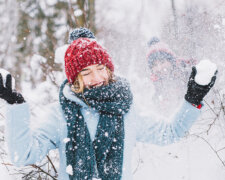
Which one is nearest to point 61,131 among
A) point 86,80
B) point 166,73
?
point 86,80

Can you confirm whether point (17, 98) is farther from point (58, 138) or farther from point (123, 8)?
point (123, 8)

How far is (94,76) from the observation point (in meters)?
1.48

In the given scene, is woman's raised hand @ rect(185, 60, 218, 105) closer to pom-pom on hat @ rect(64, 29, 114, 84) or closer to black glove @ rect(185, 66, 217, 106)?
black glove @ rect(185, 66, 217, 106)

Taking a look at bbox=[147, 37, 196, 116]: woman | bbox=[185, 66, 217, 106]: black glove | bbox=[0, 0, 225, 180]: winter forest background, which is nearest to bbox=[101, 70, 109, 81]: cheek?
bbox=[0, 0, 225, 180]: winter forest background

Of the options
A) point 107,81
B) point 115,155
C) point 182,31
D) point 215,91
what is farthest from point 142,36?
point 115,155

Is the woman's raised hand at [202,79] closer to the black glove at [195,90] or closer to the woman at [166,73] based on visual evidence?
the black glove at [195,90]

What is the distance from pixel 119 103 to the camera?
1.42 meters

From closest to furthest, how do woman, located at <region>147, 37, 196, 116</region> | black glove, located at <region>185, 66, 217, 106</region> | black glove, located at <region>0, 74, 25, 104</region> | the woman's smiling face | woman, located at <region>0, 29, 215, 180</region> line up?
black glove, located at <region>0, 74, 25, 104</region>
black glove, located at <region>185, 66, 217, 106</region>
woman, located at <region>0, 29, 215, 180</region>
the woman's smiling face
woman, located at <region>147, 37, 196, 116</region>

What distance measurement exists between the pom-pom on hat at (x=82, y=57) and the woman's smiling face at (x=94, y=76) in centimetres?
4

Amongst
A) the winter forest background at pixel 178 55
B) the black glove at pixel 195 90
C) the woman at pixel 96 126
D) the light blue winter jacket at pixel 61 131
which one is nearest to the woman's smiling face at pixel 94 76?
the woman at pixel 96 126

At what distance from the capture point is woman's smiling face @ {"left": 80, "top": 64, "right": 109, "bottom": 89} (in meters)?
1.47

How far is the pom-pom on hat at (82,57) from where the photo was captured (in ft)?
5.01

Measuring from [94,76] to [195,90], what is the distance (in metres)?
0.66

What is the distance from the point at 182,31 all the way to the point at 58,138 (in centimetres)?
164
